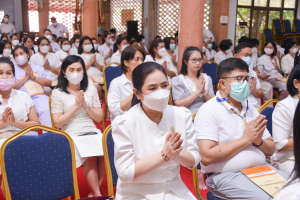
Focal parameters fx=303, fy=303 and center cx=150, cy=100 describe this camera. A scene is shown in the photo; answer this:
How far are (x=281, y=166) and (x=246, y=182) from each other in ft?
1.82

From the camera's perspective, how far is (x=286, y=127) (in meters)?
2.32

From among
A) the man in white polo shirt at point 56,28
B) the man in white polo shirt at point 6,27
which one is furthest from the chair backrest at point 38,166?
the man in white polo shirt at point 6,27

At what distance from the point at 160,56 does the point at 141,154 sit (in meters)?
4.20

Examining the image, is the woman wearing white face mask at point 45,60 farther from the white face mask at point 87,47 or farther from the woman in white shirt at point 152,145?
the woman in white shirt at point 152,145

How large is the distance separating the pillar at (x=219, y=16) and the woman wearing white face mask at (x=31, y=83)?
8.25 m

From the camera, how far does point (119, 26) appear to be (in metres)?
15.4

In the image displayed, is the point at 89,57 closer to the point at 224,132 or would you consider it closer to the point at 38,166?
the point at 38,166

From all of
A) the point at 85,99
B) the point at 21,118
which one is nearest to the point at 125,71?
the point at 85,99

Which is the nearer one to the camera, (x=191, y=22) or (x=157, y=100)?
(x=157, y=100)

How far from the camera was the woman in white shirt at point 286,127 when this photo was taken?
2.31 m

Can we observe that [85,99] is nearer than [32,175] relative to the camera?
No

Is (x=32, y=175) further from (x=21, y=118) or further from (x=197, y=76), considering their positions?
(x=197, y=76)

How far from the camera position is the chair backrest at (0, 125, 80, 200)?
1924 millimetres

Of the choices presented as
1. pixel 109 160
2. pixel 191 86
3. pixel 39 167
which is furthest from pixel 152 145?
pixel 191 86
